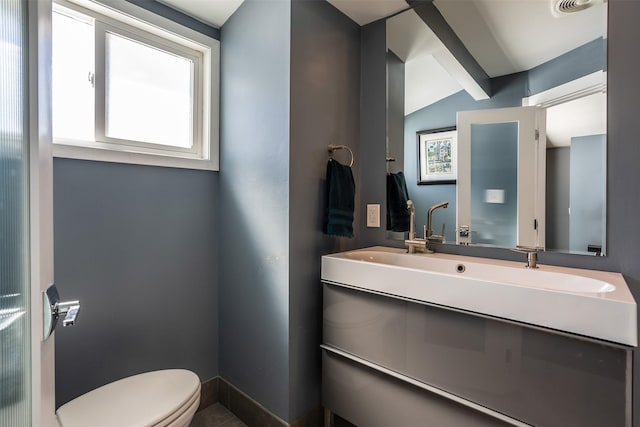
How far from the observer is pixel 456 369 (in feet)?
3.40

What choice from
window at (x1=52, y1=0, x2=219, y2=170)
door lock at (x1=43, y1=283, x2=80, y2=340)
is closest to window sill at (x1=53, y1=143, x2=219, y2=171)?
window at (x1=52, y1=0, x2=219, y2=170)

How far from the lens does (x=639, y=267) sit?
41.6 inches

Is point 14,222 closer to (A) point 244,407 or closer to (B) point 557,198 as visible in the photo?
(A) point 244,407

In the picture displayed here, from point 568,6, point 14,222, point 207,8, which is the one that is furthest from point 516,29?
point 14,222

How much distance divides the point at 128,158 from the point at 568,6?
205 centimetres

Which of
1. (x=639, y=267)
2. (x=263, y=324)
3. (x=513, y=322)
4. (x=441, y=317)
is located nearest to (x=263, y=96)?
(x=263, y=324)

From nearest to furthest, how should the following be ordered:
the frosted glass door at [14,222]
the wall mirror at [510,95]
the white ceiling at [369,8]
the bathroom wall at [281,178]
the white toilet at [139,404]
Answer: the frosted glass door at [14,222] → the white toilet at [139,404] → the wall mirror at [510,95] → the bathroom wall at [281,178] → the white ceiling at [369,8]

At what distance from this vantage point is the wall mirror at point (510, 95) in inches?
45.9

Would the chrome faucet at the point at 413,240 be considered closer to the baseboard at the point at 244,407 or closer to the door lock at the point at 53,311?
the baseboard at the point at 244,407

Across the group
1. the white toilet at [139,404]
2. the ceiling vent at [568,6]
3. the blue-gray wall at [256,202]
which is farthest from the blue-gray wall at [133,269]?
the ceiling vent at [568,6]

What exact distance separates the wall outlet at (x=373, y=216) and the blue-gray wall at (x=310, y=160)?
0.22 metres

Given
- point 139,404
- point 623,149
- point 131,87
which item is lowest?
point 139,404

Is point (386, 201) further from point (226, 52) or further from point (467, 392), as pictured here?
point (226, 52)

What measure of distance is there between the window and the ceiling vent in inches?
67.4
